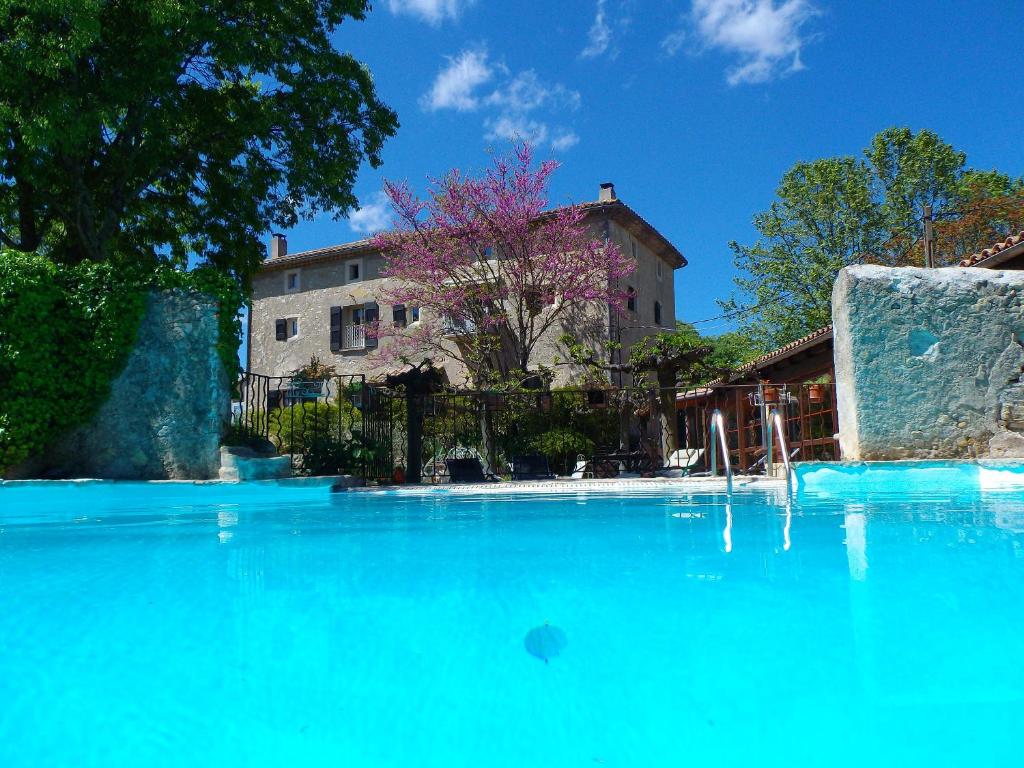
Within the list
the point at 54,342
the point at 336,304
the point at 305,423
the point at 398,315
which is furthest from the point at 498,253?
the point at 54,342

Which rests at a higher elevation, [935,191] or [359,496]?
[935,191]

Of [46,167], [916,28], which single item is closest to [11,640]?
[46,167]

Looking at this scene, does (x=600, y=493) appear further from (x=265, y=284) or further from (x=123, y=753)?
(x=265, y=284)

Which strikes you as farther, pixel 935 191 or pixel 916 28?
pixel 935 191

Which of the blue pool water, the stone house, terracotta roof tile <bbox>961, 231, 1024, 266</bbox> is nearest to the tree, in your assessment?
the stone house

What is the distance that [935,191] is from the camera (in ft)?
77.9

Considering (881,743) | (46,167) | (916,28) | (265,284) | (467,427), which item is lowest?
(881,743)

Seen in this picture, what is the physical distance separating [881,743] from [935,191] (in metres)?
27.3

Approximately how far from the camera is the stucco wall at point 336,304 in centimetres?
2211

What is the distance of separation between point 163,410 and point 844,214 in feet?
73.8

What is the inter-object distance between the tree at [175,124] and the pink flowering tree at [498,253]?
3.13m

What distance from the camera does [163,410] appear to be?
9.45 meters

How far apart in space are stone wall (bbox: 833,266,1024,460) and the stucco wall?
13059 millimetres

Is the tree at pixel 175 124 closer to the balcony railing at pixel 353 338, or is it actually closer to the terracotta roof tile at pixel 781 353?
the terracotta roof tile at pixel 781 353
